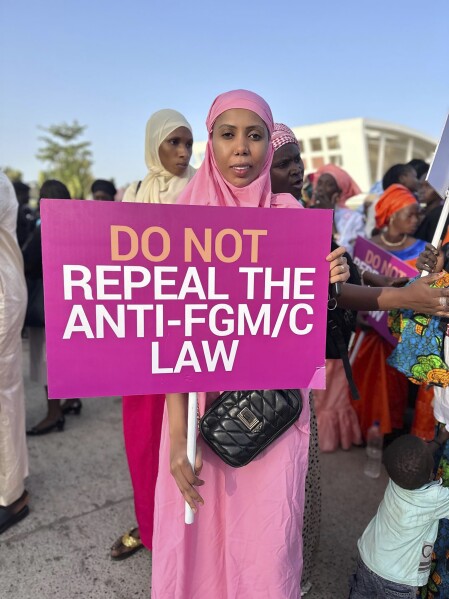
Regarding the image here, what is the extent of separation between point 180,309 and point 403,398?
2.65 m

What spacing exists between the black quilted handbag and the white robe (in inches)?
55.5

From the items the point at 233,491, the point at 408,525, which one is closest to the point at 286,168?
the point at 233,491

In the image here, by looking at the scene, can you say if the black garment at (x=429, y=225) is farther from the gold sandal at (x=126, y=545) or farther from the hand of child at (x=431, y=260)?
the gold sandal at (x=126, y=545)

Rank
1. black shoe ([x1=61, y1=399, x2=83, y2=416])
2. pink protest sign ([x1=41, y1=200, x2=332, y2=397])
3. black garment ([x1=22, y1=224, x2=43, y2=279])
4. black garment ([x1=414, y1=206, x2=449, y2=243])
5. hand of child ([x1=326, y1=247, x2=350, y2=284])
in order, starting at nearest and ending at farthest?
1. pink protest sign ([x1=41, y1=200, x2=332, y2=397])
2. hand of child ([x1=326, y1=247, x2=350, y2=284])
3. black garment ([x1=22, y1=224, x2=43, y2=279])
4. black garment ([x1=414, y1=206, x2=449, y2=243])
5. black shoe ([x1=61, y1=399, x2=83, y2=416])

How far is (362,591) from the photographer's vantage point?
1.79 metres

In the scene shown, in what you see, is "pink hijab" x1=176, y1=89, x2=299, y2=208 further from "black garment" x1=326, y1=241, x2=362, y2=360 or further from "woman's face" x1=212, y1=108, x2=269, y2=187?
"black garment" x1=326, y1=241, x2=362, y2=360

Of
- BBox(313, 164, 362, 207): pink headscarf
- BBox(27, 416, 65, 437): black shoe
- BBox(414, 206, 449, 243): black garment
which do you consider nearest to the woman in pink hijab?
BBox(27, 416, 65, 437): black shoe

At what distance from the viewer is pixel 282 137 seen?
6.55ft

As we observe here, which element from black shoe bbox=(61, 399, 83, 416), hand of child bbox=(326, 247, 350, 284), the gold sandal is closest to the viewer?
hand of child bbox=(326, 247, 350, 284)

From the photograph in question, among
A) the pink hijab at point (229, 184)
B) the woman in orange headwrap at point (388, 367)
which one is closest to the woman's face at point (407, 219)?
the woman in orange headwrap at point (388, 367)

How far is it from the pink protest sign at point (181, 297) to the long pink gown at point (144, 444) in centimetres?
90

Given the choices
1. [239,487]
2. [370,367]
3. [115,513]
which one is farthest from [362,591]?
[370,367]

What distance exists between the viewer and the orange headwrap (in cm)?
→ 336

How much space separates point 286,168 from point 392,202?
175 centimetres
